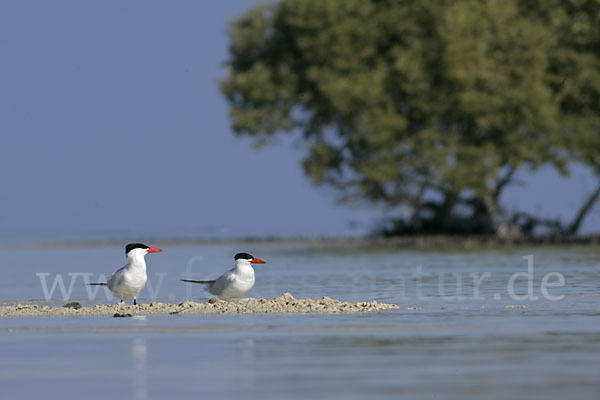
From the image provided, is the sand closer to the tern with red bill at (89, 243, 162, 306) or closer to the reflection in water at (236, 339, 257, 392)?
the tern with red bill at (89, 243, 162, 306)

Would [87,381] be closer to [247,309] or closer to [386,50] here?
[247,309]

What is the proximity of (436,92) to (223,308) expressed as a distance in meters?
33.8

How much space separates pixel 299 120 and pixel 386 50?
186 inches

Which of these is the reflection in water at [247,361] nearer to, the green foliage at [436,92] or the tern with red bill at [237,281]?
the tern with red bill at [237,281]

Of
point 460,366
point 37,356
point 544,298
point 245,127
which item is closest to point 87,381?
point 37,356

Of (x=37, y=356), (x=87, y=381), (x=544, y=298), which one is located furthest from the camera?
(x=544, y=298)

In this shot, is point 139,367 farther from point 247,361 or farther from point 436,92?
point 436,92

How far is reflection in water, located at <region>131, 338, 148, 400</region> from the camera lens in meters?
8.41

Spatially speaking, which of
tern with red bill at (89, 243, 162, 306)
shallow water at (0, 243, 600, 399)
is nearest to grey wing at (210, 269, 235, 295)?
tern with red bill at (89, 243, 162, 306)

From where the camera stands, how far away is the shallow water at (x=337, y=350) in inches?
338

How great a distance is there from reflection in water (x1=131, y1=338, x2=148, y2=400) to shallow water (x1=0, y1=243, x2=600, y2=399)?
2 cm

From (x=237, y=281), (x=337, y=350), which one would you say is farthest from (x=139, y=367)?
(x=237, y=281)

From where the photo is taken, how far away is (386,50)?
169ft

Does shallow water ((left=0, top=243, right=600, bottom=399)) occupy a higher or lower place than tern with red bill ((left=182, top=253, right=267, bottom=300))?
lower
